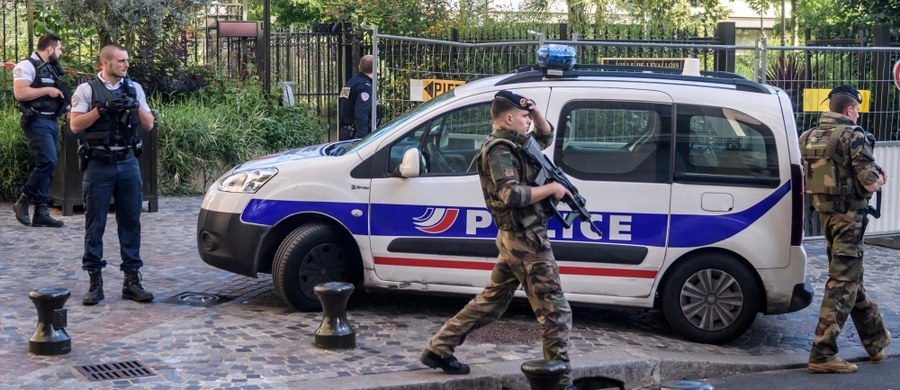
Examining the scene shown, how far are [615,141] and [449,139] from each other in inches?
44.4

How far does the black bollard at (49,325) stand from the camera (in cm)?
632

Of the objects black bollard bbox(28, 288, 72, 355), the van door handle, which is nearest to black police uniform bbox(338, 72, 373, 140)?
the van door handle

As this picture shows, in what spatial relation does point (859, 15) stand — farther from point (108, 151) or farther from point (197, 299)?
point (108, 151)

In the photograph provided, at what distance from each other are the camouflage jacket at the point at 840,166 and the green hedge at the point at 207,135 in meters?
8.86

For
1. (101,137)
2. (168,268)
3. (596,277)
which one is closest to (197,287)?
(168,268)

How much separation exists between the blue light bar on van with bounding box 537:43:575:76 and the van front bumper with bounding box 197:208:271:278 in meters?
2.18

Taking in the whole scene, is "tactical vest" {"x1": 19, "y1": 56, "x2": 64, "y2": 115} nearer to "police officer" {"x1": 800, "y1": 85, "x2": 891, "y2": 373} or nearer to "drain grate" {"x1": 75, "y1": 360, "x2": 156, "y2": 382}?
"drain grate" {"x1": 75, "y1": 360, "x2": 156, "y2": 382}

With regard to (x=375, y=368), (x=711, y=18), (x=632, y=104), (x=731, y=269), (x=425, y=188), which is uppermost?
(x=711, y=18)

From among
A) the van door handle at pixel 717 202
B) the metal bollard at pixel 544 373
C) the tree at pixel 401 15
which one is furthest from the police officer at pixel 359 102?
the metal bollard at pixel 544 373

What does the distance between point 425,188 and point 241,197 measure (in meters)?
1.30

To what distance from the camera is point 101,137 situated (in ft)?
24.3

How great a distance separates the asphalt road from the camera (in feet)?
21.2

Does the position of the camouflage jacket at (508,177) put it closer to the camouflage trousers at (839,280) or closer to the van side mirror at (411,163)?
the van side mirror at (411,163)

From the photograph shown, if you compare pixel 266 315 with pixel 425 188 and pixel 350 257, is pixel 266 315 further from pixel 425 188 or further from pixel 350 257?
pixel 425 188
